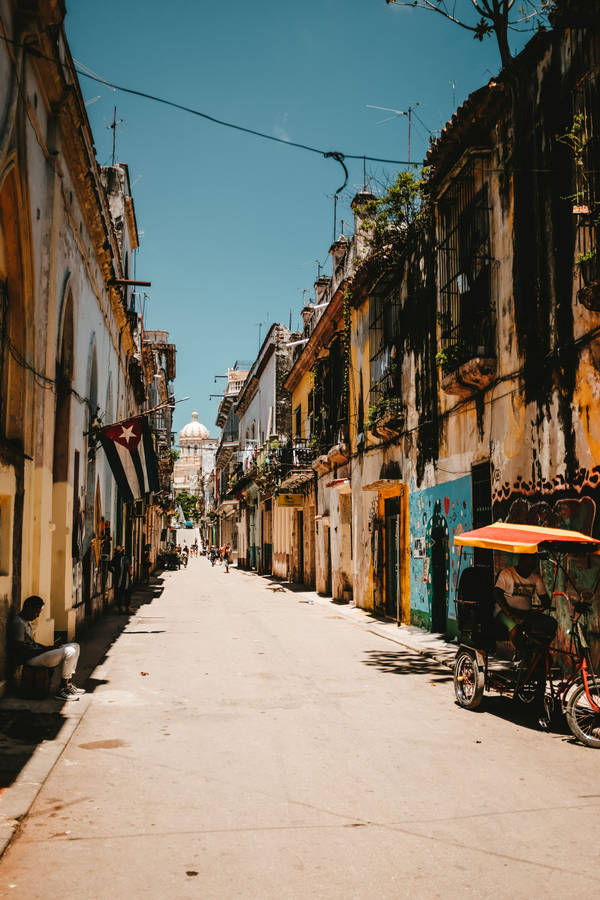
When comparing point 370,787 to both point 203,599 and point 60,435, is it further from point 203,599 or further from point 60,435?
point 203,599

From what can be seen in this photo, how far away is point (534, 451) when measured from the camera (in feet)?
35.0

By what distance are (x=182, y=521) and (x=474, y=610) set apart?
129 m

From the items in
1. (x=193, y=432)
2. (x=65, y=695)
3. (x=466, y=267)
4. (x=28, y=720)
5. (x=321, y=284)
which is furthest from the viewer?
(x=193, y=432)

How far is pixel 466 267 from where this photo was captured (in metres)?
13.4

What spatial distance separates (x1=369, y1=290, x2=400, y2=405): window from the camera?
17641 millimetres

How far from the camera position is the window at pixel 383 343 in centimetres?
1764

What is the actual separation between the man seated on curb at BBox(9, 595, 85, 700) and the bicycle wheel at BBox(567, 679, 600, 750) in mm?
5013

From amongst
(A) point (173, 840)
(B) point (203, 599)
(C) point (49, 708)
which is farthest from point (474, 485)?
(B) point (203, 599)

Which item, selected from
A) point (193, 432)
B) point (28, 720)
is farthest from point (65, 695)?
point (193, 432)

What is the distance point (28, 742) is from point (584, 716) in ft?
15.4

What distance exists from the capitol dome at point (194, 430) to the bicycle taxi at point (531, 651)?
136m

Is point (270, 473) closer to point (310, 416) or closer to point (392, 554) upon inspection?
point (310, 416)

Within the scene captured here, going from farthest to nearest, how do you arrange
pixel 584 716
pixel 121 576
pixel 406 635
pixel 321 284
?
pixel 321 284 < pixel 121 576 < pixel 406 635 < pixel 584 716

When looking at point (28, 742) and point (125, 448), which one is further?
point (125, 448)
